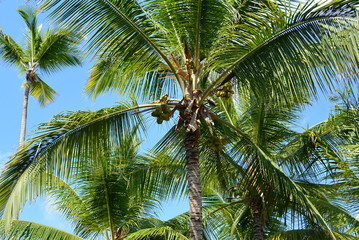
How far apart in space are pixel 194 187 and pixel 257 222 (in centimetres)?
274

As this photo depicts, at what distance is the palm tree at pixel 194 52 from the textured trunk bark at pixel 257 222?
206 centimetres

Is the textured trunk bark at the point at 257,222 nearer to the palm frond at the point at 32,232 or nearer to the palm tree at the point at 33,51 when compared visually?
the palm frond at the point at 32,232

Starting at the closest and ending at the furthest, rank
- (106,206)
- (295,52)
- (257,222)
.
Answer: (295,52) < (257,222) < (106,206)

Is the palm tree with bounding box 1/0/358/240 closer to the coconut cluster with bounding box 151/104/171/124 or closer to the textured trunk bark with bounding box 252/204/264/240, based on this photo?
the coconut cluster with bounding box 151/104/171/124

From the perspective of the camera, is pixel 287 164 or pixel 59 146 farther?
pixel 287 164

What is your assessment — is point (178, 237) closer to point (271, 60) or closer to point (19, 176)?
point (19, 176)

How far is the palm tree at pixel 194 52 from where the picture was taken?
649cm

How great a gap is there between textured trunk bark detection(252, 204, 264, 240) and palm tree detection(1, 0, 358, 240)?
6.76ft

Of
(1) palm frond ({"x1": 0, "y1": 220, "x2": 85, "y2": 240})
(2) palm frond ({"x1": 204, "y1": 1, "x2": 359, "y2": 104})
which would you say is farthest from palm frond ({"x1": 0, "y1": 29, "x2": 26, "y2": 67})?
(2) palm frond ({"x1": 204, "y1": 1, "x2": 359, "y2": 104})

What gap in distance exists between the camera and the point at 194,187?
6.90 meters

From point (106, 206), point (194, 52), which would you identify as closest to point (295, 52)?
point (194, 52)

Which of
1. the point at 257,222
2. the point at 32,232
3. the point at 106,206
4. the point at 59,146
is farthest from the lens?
the point at 106,206

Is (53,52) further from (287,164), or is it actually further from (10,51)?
(287,164)

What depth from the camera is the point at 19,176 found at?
6863mm
